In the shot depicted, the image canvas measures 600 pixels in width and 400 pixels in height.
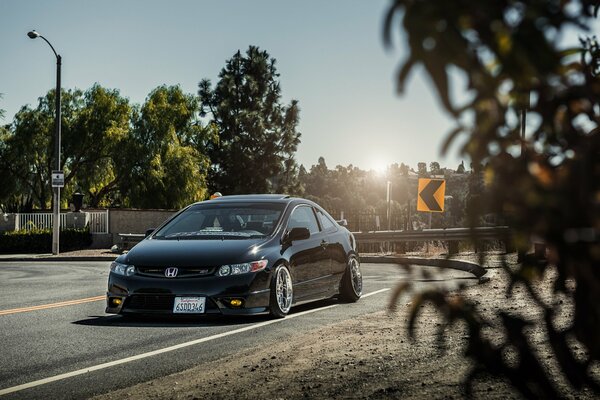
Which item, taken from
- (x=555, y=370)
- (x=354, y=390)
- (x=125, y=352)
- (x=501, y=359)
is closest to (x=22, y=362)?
(x=125, y=352)

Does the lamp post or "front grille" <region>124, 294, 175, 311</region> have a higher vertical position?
the lamp post

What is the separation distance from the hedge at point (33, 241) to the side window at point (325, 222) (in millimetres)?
26767

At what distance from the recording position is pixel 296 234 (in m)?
11.4

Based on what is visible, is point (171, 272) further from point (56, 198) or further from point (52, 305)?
point (56, 198)

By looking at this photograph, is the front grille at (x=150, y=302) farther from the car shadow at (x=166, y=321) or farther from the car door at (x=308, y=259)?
the car door at (x=308, y=259)

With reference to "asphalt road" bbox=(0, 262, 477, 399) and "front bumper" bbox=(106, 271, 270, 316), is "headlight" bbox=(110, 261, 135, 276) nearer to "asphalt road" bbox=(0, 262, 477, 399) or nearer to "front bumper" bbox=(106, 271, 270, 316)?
"front bumper" bbox=(106, 271, 270, 316)

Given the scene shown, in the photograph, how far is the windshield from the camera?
11.3m

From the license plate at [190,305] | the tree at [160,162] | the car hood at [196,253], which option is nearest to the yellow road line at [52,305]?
the car hood at [196,253]

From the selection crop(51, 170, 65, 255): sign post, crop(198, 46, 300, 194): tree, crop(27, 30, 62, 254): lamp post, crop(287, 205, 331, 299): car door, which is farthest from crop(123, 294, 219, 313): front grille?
crop(198, 46, 300, 194): tree

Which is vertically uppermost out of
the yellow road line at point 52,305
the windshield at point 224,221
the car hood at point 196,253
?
the windshield at point 224,221

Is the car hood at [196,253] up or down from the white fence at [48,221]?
down

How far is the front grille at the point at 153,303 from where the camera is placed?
33.3ft

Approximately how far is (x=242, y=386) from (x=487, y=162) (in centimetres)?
422

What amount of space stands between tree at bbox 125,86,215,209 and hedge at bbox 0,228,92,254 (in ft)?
63.7
